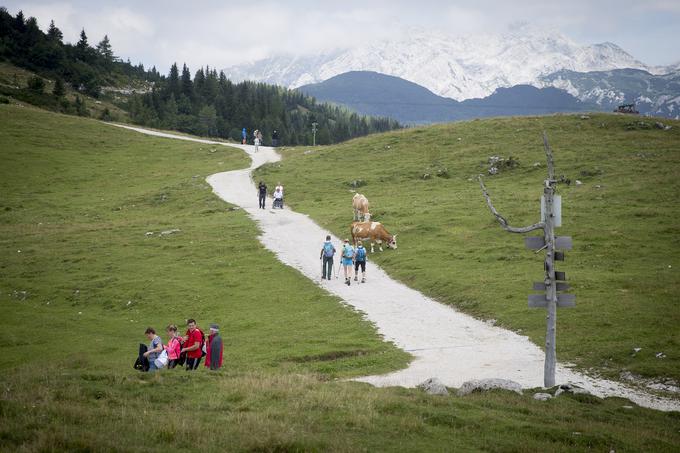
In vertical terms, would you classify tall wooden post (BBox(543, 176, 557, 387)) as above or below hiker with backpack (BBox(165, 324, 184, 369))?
above

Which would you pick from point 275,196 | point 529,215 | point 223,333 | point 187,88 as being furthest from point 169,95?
point 223,333

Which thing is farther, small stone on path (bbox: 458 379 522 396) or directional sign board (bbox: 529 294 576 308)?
directional sign board (bbox: 529 294 576 308)

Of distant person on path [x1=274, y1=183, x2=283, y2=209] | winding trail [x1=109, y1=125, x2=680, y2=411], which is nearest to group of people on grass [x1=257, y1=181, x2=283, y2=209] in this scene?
distant person on path [x1=274, y1=183, x2=283, y2=209]

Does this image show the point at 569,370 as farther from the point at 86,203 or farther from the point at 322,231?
the point at 86,203

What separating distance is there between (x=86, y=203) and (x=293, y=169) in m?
24.6

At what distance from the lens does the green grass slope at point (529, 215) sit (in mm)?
27141

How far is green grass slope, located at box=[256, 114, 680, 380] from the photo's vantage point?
27.1 meters

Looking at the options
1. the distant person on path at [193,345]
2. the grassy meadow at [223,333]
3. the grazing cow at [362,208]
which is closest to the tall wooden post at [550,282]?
the grassy meadow at [223,333]

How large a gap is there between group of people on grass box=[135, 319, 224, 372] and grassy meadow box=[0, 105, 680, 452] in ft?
4.21

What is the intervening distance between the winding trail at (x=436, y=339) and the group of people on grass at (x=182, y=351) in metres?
5.14

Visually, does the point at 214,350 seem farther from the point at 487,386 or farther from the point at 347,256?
the point at 347,256

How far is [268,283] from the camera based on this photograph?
37.4m

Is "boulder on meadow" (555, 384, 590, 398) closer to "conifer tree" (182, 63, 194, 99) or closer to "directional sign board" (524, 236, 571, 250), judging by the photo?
"directional sign board" (524, 236, 571, 250)

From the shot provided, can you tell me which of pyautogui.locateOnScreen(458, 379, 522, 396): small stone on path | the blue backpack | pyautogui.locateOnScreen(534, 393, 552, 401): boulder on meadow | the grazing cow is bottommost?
pyautogui.locateOnScreen(534, 393, 552, 401): boulder on meadow
